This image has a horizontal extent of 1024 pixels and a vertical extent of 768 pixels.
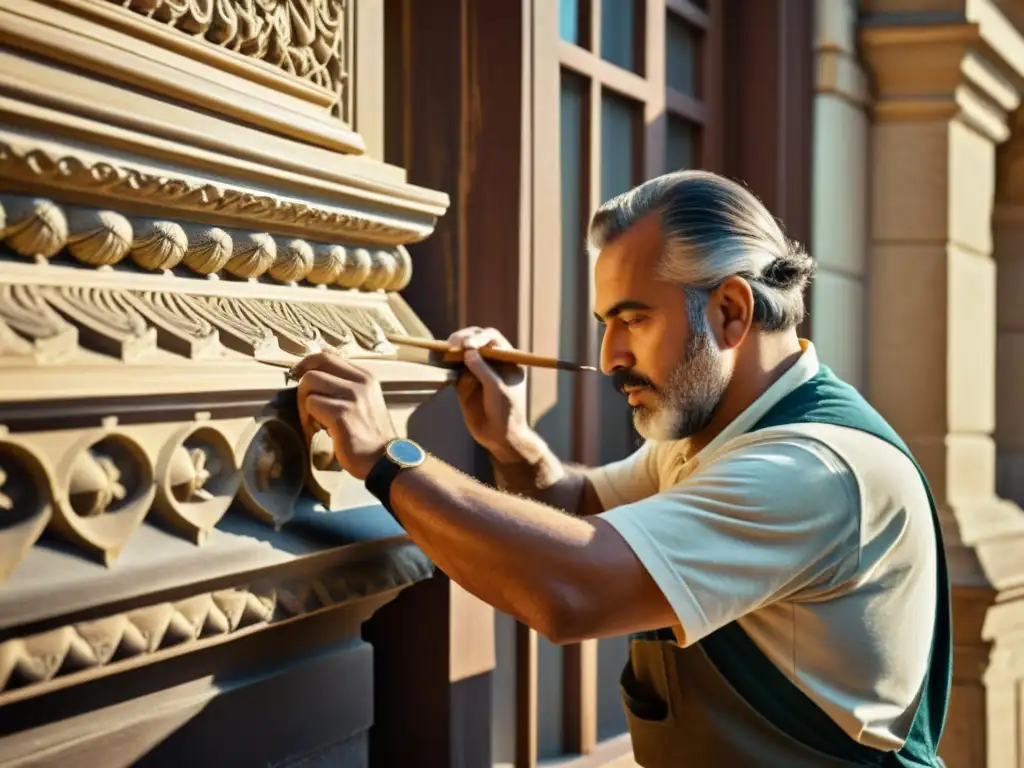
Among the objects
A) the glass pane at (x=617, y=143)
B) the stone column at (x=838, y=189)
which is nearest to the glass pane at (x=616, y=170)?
the glass pane at (x=617, y=143)

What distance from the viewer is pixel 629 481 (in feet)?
7.05

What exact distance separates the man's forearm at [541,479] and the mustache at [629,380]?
0.25 metres

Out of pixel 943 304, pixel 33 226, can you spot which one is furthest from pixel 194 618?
pixel 943 304

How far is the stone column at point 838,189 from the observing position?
3.36m

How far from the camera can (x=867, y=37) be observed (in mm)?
3520

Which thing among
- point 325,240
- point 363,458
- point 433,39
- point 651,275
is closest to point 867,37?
point 433,39

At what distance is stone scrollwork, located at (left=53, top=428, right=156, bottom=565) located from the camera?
1.15 metres

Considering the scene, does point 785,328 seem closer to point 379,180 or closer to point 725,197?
point 725,197

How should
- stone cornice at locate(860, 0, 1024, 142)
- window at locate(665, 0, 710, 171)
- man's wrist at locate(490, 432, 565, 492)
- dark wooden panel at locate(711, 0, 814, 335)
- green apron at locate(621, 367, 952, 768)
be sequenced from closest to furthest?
green apron at locate(621, 367, 952, 768) → man's wrist at locate(490, 432, 565, 492) → window at locate(665, 0, 710, 171) → dark wooden panel at locate(711, 0, 814, 335) → stone cornice at locate(860, 0, 1024, 142)

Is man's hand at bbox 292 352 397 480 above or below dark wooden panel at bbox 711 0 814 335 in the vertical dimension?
below

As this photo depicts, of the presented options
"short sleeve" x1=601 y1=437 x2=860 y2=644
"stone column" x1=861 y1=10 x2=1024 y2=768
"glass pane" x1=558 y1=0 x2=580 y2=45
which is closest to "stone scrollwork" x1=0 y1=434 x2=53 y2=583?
"short sleeve" x1=601 y1=437 x2=860 y2=644

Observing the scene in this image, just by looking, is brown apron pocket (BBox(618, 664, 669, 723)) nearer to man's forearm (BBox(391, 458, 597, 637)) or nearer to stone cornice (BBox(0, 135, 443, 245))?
man's forearm (BBox(391, 458, 597, 637))

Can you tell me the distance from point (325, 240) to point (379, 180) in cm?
11

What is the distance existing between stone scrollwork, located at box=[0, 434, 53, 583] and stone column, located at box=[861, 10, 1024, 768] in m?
2.93
